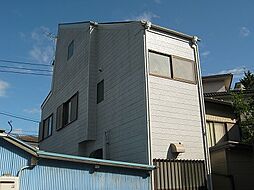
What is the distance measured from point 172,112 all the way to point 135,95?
57.3 inches

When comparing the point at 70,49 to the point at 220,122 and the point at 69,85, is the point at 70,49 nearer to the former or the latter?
the point at 69,85

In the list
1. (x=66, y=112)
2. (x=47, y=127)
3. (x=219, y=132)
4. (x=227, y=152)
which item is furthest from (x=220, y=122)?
(x=47, y=127)

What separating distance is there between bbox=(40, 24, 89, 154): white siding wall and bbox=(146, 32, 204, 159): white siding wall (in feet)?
14.2

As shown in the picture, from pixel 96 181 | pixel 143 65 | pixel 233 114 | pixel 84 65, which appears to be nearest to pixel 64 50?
pixel 84 65

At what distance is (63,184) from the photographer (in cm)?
798

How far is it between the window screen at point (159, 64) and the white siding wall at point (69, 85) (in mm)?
4296

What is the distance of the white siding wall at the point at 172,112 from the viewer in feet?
33.9

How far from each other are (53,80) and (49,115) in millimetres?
2282

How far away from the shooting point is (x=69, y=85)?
16875 millimetres

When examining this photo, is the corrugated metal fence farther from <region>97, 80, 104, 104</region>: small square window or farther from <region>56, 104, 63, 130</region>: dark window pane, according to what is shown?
<region>56, 104, 63, 130</region>: dark window pane

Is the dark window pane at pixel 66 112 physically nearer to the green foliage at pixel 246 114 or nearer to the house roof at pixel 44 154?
the house roof at pixel 44 154

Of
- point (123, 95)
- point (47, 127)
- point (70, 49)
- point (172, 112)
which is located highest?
point (70, 49)

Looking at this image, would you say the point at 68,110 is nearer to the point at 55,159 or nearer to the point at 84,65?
the point at 84,65

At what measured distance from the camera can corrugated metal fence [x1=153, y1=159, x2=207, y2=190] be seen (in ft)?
31.9
